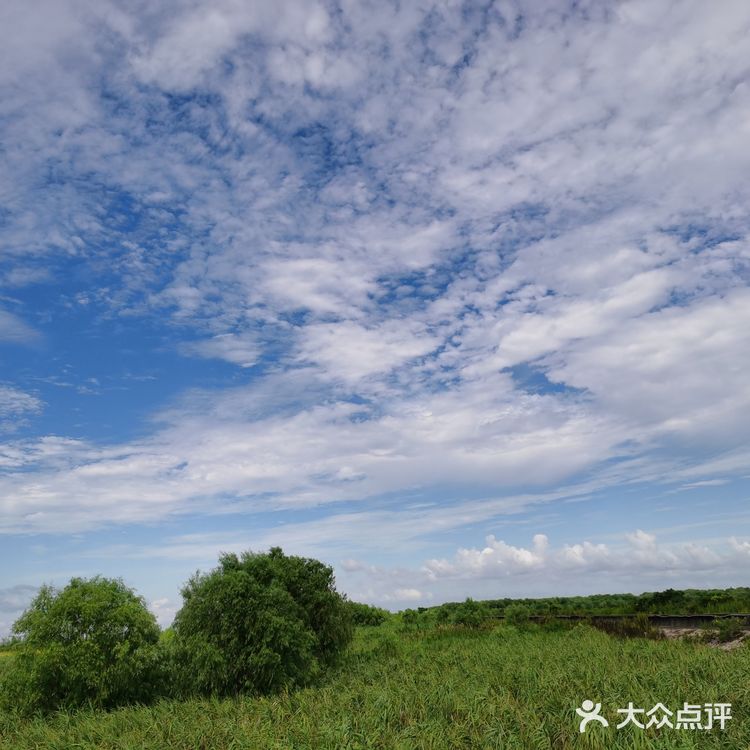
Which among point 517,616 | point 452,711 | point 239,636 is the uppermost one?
point 239,636

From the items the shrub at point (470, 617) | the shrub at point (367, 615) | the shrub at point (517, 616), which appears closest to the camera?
the shrub at point (517, 616)

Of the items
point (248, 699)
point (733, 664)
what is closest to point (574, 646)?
point (733, 664)

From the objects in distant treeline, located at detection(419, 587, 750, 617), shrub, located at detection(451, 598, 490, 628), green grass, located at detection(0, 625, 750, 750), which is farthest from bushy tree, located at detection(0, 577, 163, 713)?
distant treeline, located at detection(419, 587, 750, 617)

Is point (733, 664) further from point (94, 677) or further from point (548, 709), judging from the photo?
point (94, 677)

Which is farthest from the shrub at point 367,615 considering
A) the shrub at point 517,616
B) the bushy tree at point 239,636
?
the bushy tree at point 239,636

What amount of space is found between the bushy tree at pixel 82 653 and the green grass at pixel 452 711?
0.93m

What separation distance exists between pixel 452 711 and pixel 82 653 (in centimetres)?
1234

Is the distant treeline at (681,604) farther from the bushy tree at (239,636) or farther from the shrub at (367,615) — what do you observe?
the bushy tree at (239,636)

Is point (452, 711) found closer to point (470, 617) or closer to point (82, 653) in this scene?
point (82, 653)

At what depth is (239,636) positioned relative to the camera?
2181 centimetres

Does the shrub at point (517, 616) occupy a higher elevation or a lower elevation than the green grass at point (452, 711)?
higher

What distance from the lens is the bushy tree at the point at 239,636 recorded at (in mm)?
21281

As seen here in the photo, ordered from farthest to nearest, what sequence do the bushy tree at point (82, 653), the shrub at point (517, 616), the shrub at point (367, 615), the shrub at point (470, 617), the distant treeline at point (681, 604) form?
the shrub at point (367, 615) < the shrub at point (470, 617) < the shrub at point (517, 616) < the distant treeline at point (681, 604) < the bushy tree at point (82, 653)

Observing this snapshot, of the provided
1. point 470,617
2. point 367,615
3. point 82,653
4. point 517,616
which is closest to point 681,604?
point 517,616
